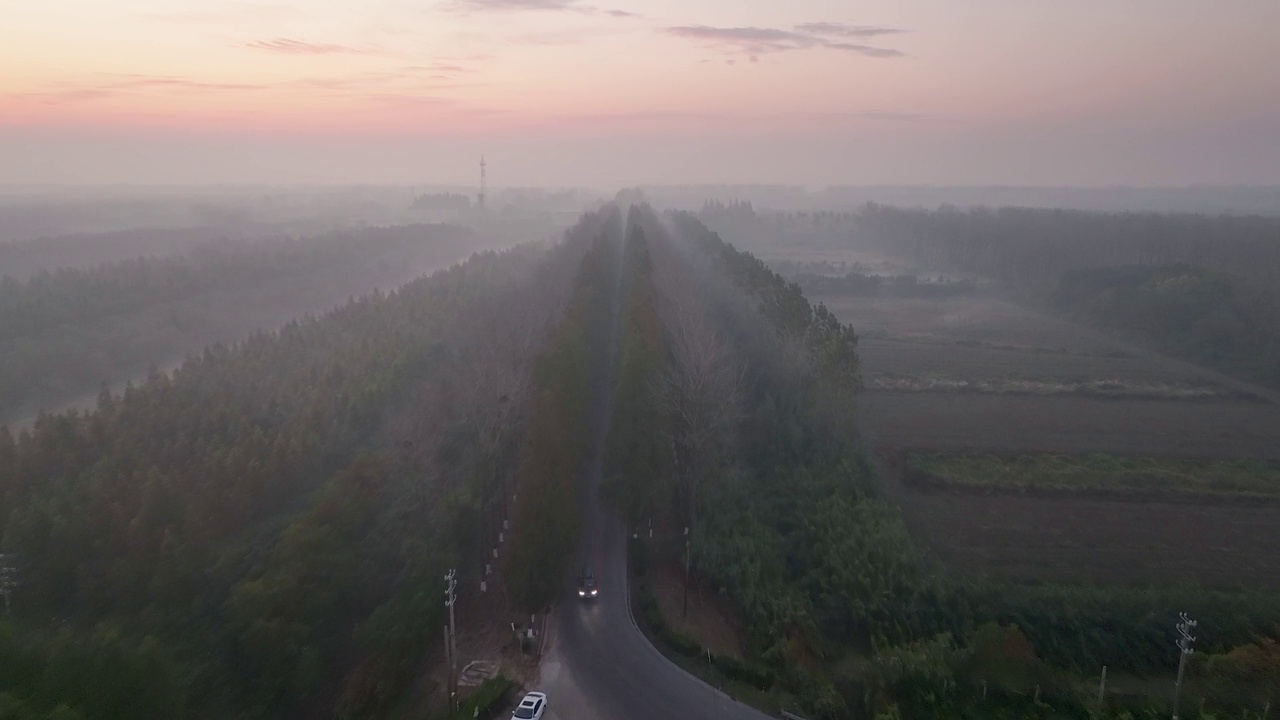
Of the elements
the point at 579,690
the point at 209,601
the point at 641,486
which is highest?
the point at 641,486

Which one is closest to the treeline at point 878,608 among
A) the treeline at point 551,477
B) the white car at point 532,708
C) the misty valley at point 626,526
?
the misty valley at point 626,526

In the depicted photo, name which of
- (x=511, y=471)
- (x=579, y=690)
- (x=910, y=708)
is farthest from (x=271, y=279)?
(x=910, y=708)

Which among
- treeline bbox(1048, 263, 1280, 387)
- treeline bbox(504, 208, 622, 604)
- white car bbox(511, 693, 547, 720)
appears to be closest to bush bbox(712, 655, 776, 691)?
white car bbox(511, 693, 547, 720)

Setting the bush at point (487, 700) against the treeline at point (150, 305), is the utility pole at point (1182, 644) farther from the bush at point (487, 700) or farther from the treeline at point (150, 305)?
the treeline at point (150, 305)

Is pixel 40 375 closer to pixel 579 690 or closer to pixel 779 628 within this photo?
pixel 579 690

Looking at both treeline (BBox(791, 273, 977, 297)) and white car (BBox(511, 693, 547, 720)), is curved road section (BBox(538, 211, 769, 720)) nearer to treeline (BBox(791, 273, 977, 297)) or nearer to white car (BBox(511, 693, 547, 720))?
white car (BBox(511, 693, 547, 720))

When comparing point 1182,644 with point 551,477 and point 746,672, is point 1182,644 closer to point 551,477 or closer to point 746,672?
point 746,672

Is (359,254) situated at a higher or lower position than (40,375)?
higher
